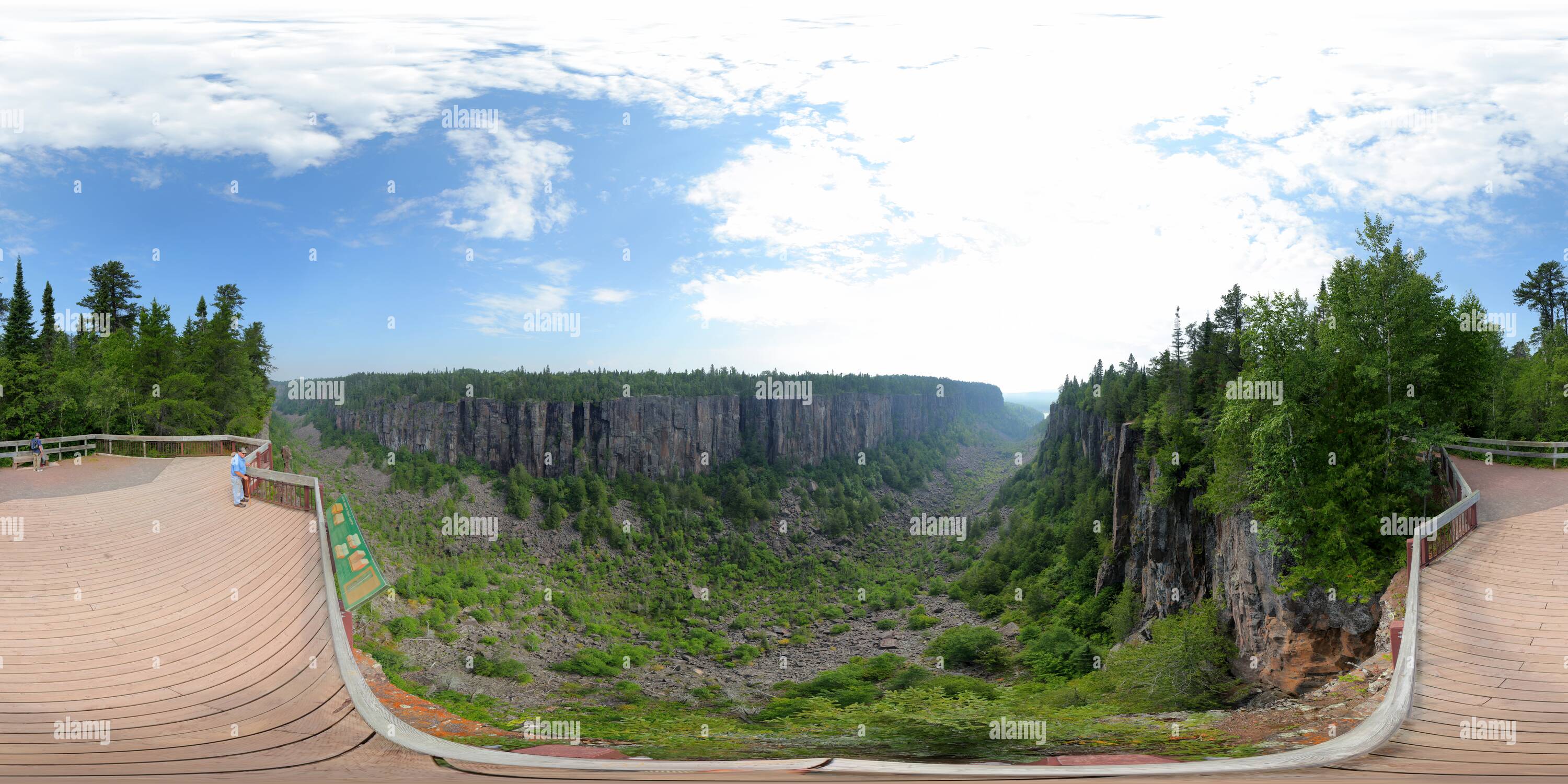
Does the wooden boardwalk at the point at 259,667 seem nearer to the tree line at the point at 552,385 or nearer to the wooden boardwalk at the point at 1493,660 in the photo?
the wooden boardwalk at the point at 1493,660

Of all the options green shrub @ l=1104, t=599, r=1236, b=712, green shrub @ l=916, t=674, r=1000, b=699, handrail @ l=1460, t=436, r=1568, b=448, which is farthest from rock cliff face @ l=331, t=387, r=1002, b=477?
handrail @ l=1460, t=436, r=1568, b=448

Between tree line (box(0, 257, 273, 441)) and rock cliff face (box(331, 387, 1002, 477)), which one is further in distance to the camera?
rock cliff face (box(331, 387, 1002, 477))

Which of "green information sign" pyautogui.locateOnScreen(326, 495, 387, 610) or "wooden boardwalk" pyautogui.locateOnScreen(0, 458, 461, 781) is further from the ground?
"green information sign" pyautogui.locateOnScreen(326, 495, 387, 610)

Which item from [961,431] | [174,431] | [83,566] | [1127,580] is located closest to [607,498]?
[174,431]

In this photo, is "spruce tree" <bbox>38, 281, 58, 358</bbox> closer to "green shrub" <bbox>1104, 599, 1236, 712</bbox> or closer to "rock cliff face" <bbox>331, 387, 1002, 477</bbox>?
"rock cliff face" <bbox>331, 387, 1002, 477</bbox>

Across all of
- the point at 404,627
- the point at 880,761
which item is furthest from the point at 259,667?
the point at 404,627
